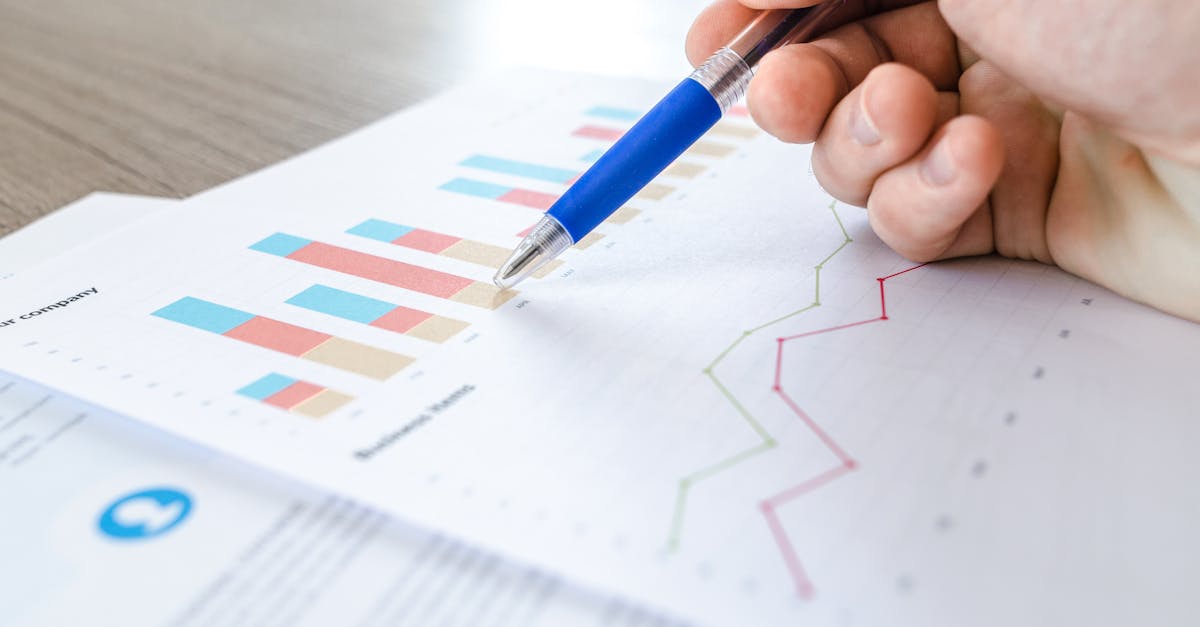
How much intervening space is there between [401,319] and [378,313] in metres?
0.01

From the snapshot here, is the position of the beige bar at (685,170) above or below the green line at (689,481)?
above

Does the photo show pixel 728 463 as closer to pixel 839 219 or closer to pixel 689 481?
pixel 689 481

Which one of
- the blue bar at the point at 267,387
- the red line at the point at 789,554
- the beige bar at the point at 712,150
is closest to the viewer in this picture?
the red line at the point at 789,554

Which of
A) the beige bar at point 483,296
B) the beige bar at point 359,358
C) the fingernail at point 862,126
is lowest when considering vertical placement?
the beige bar at point 483,296

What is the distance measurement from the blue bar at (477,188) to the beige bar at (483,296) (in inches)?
4.2

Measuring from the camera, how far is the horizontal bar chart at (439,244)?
487mm

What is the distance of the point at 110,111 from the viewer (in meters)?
0.73

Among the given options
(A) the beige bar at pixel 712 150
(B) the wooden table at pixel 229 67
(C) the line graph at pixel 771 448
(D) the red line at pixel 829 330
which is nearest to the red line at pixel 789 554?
(C) the line graph at pixel 771 448

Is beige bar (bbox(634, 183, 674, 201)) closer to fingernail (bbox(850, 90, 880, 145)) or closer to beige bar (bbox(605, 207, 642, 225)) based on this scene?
beige bar (bbox(605, 207, 642, 225))

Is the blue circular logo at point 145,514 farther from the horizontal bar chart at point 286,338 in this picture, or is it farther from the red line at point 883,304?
the red line at point 883,304

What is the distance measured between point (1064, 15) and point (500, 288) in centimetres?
26

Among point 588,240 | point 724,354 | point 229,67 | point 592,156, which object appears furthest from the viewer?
point 229,67

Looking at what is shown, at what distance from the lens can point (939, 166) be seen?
408mm

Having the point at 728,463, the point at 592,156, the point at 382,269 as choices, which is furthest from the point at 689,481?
the point at 592,156
